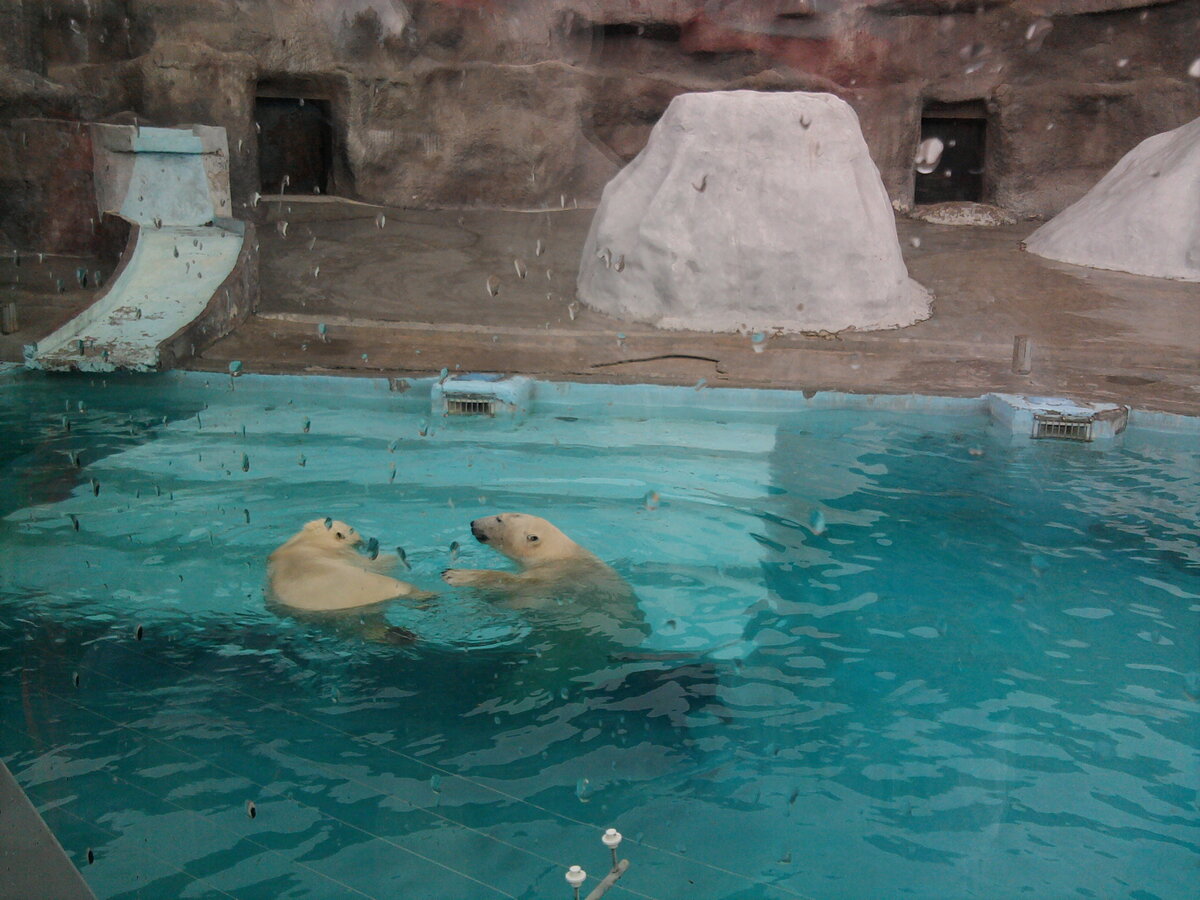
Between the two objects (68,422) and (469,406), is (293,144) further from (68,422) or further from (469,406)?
(469,406)

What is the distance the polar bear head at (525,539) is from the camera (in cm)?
434

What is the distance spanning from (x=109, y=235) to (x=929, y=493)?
6.96 metres

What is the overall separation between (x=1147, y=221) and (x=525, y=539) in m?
9.20

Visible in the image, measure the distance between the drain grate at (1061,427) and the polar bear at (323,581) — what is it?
3.92m

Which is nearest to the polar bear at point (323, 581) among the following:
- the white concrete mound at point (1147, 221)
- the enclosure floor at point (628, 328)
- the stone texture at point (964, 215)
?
the enclosure floor at point (628, 328)

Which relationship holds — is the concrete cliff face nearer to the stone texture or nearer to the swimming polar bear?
the stone texture

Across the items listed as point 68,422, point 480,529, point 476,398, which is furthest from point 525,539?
point 68,422

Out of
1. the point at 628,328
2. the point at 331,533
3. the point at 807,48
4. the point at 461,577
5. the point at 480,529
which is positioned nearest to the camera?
the point at 461,577

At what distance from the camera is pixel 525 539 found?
14.4 ft

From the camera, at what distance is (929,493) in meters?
5.66

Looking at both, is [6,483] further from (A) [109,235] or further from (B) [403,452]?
(A) [109,235]

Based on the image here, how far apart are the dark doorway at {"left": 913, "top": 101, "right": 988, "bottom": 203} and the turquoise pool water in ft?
33.7

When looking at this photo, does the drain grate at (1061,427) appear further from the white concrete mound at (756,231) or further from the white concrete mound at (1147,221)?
the white concrete mound at (1147,221)

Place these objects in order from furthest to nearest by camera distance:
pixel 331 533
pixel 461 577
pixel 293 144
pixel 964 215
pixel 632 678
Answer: pixel 964 215 → pixel 293 144 → pixel 331 533 → pixel 461 577 → pixel 632 678
